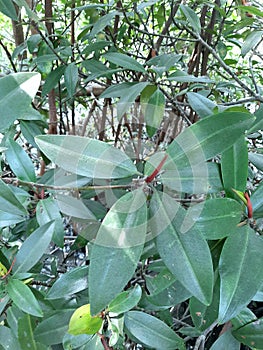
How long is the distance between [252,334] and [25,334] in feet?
0.84

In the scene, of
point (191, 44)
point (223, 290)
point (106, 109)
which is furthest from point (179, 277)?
point (191, 44)

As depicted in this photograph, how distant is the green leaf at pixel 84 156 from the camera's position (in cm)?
35

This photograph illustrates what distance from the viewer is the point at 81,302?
49 cm

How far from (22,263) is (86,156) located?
0.18m

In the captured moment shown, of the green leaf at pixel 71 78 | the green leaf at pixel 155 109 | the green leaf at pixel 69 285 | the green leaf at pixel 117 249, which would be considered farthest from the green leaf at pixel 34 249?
the green leaf at pixel 71 78

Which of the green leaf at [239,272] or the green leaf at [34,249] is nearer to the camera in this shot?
the green leaf at [239,272]

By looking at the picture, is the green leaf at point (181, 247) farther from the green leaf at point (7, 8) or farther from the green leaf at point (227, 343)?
the green leaf at point (7, 8)

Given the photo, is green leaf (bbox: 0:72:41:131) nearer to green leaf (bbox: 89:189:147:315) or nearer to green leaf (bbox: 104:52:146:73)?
green leaf (bbox: 89:189:147:315)

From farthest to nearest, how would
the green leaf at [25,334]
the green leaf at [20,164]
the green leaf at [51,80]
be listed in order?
the green leaf at [51,80] → the green leaf at [20,164] → the green leaf at [25,334]

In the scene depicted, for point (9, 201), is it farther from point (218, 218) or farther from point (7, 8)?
point (7, 8)

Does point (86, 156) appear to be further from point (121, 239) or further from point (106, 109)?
point (106, 109)

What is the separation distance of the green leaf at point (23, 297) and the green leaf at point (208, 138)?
187mm

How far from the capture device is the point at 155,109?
611 millimetres

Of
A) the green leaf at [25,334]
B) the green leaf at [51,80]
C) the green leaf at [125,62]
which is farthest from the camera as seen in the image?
the green leaf at [51,80]
